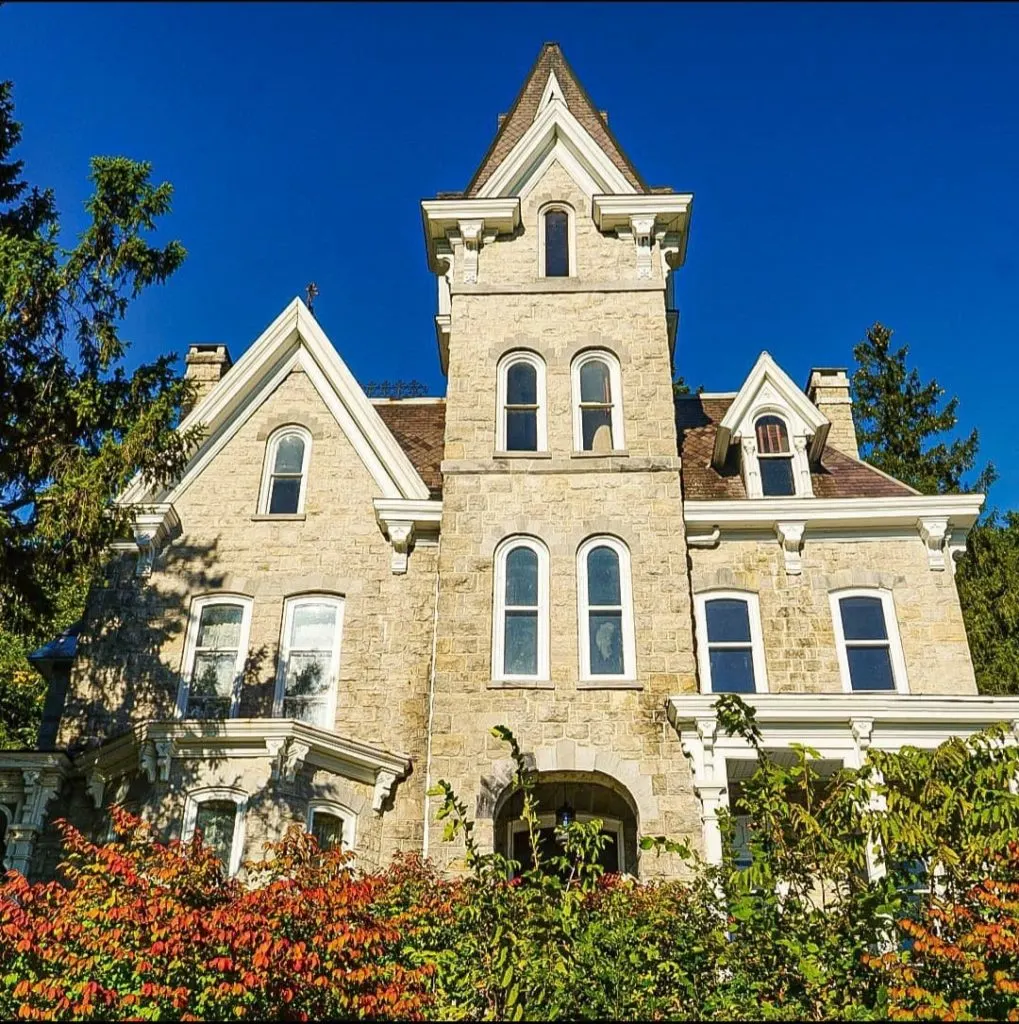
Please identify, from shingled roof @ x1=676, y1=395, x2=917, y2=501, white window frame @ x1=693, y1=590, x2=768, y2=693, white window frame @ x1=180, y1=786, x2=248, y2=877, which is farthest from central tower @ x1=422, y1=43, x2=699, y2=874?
white window frame @ x1=180, y1=786, x2=248, y2=877

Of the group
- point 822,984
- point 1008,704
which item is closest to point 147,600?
point 822,984

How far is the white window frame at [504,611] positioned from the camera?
15.4 meters

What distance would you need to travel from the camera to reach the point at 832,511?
667 inches

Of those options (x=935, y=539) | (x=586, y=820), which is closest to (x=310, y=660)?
(x=586, y=820)

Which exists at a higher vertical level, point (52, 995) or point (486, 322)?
Answer: point (486, 322)

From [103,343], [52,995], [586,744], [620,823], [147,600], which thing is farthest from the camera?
[147,600]

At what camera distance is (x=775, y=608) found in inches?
656

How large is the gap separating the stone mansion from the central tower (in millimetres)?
48

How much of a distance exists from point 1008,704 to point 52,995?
11968 mm

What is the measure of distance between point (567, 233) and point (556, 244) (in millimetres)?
304

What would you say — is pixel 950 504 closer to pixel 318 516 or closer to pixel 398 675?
pixel 398 675

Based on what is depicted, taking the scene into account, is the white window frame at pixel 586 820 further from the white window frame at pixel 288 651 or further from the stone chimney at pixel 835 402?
the stone chimney at pixel 835 402

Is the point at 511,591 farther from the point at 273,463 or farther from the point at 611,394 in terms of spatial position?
the point at 273,463

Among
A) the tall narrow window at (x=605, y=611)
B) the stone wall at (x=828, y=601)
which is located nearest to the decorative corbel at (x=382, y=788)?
the tall narrow window at (x=605, y=611)
